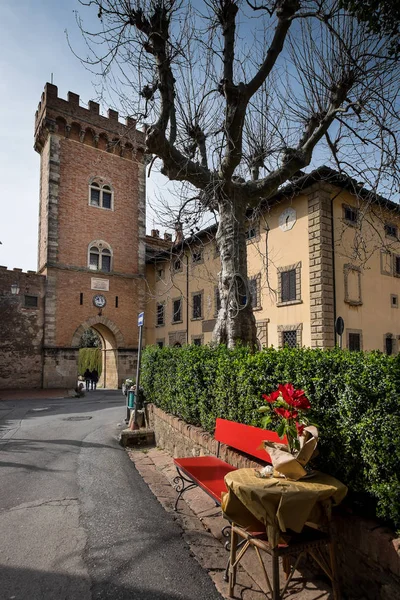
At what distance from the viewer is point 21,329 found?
72.7 ft

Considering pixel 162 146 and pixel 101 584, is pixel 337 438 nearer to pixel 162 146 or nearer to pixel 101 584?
pixel 101 584

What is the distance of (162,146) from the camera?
6.70 metres

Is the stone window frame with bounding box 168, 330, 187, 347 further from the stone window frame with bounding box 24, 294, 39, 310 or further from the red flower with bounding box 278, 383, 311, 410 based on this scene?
the red flower with bounding box 278, 383, 311, 410

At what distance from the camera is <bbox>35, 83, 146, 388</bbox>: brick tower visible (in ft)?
76.8

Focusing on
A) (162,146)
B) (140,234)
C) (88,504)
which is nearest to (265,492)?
(88,504)

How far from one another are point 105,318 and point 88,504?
21.2 m

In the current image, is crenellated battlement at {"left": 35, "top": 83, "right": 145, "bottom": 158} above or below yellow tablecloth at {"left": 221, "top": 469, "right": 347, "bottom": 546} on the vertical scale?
above

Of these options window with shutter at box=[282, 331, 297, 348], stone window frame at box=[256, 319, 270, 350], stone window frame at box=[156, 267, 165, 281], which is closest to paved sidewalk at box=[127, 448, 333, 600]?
window with shutter at box=[282, 331, 297, 348]

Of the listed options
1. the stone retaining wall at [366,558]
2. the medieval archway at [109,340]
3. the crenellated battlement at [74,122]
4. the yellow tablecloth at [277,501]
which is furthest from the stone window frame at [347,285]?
the medieval archway at [109,340]

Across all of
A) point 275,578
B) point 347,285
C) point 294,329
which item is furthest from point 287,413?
point 347,285

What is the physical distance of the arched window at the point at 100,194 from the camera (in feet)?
84.1

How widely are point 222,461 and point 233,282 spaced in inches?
131

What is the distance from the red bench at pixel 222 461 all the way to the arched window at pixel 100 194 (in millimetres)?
23424

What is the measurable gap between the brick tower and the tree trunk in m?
18.3
